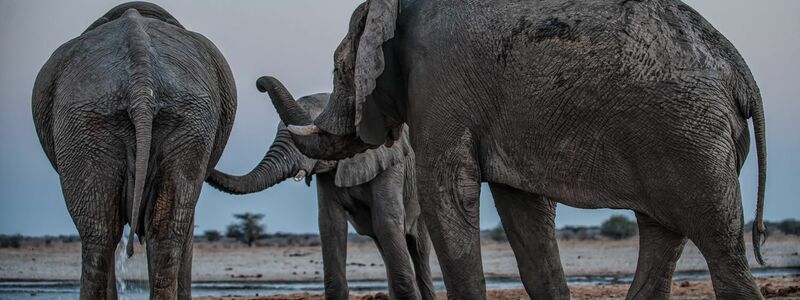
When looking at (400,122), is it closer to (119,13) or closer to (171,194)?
(171,194)

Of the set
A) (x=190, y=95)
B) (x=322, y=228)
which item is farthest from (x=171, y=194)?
(x=322, y=228)

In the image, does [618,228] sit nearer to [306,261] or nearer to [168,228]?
[306,261]

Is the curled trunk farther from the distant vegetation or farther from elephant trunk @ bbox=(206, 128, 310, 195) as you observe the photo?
the distant vegetation

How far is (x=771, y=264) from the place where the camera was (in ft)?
63.9

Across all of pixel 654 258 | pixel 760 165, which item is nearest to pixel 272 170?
pixel 654 258

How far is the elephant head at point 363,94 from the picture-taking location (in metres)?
7.70

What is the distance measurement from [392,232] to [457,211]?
13.2 ft

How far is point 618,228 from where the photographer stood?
91.5ft

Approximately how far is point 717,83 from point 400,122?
6.73 feet

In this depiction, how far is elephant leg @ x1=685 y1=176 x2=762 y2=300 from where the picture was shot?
22.0ft

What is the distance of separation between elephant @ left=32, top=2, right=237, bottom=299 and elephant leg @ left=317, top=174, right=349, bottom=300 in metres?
3.36

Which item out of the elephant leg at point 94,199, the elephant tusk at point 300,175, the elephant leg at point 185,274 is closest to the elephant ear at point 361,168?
the elephant tusk at point 300,175

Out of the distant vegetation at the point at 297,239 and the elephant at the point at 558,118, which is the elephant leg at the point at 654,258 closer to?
the elephant at the point at 558,118

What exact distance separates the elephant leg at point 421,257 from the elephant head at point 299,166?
72 centimetres
